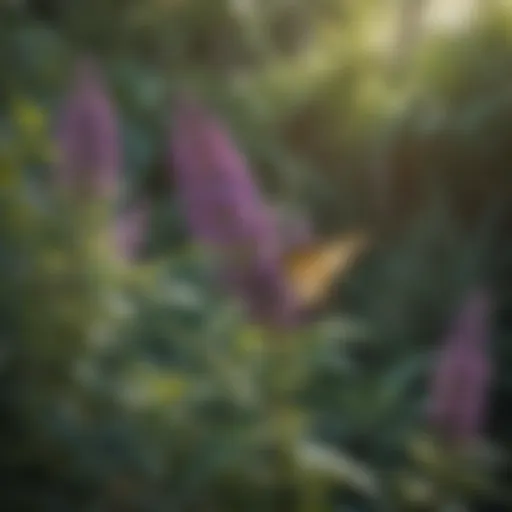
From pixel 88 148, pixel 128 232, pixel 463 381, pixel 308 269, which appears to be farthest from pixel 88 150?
pixel 463 381

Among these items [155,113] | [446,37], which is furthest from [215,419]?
[446,37]

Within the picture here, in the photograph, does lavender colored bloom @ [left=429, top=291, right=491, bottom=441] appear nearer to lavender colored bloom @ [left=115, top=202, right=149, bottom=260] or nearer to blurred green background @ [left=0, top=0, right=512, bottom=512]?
blurred green background @ [left=0, top=0, right=512, bottom=512]

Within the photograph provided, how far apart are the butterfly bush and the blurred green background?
38 mm

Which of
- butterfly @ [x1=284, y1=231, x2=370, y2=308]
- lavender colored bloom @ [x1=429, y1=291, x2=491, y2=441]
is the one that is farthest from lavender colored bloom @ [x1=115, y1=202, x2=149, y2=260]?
lavender colored bloom @ [x1=429, y1=291, x2=491, y2=441]

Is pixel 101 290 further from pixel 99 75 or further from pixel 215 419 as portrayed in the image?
pixel 99 75

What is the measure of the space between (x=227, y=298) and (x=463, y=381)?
0.24 m

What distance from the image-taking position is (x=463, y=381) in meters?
1.21

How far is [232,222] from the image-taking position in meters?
1.18

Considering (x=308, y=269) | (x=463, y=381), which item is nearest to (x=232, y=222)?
(x=308, y=269)

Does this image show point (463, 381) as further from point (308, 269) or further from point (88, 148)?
point (88, 148)

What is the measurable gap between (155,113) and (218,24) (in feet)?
0.96

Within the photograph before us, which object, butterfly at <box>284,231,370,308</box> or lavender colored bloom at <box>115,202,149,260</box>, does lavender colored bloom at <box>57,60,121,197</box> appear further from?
butterfly at <box>284,231,370,308</box>

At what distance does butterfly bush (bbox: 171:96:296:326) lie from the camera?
3.85 feet

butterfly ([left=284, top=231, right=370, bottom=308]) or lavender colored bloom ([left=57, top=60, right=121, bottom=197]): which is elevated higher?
butterfly ([left=284, top=231, right=370, bottom=308])
